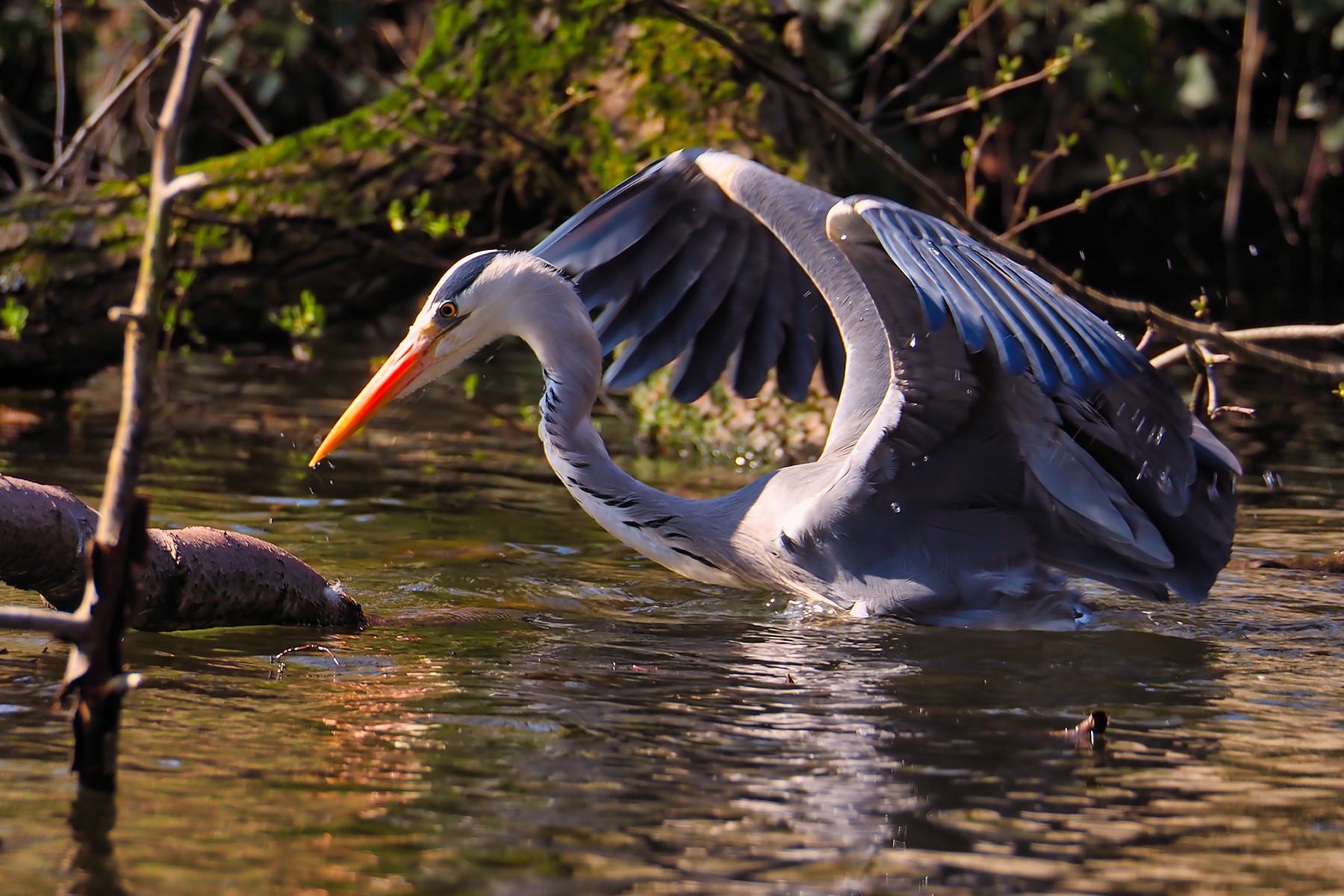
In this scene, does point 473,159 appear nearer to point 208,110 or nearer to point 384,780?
point 208,110

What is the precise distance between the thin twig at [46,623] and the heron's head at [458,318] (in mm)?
2169

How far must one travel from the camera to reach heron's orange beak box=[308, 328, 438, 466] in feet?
14.3

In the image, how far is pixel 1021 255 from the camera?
5.03m

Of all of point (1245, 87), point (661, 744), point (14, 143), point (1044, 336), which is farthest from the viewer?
point (14, 143)

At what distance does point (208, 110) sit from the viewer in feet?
34.0

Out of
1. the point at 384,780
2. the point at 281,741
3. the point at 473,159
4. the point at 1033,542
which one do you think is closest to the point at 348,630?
the point at 281,741

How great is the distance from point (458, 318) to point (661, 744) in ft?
6.07

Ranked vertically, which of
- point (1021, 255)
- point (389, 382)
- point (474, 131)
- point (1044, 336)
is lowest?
point (389, 382)

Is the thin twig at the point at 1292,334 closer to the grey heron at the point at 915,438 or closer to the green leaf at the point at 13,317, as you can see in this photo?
the grey heron at the point at 915,438

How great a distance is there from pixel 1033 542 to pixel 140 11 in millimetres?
6545

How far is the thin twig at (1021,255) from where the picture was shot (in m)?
4.61

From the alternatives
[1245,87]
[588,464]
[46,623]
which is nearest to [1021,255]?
[588,464]

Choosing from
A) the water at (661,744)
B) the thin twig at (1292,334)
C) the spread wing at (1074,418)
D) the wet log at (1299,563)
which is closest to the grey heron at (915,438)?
the spread wing at (1074,418)

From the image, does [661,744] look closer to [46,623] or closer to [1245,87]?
[46,623]
